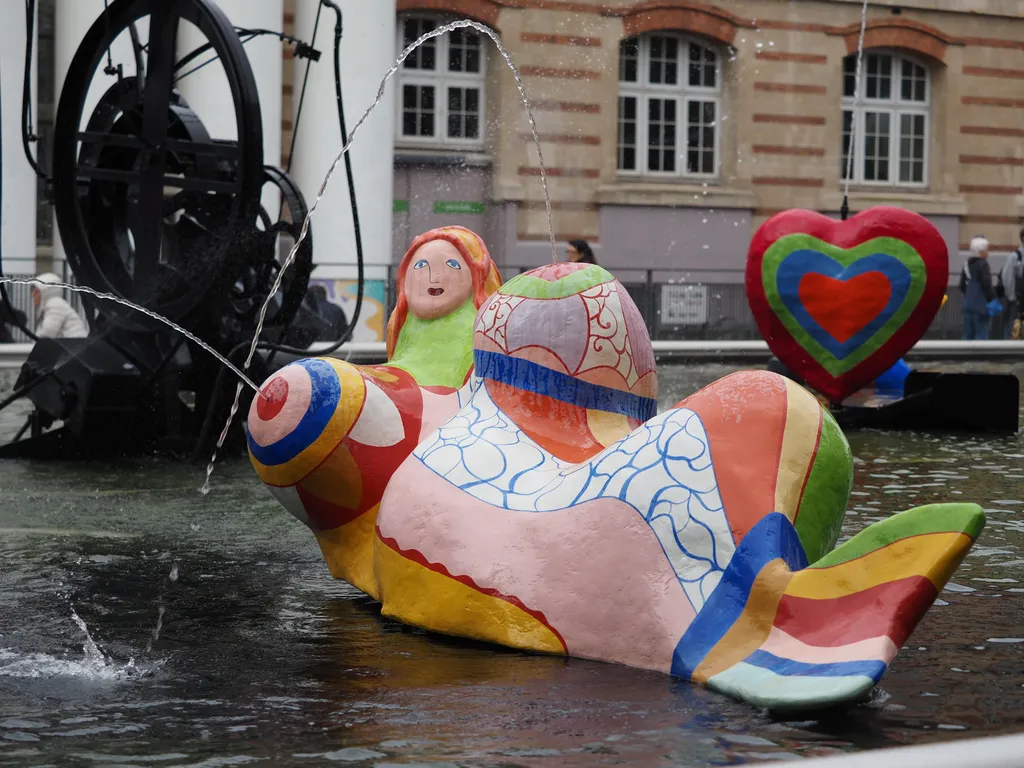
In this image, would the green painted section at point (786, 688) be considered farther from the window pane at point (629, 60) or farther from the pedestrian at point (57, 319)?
the window pane at point (629, 60)

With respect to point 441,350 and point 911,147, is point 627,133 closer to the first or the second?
point 911,147

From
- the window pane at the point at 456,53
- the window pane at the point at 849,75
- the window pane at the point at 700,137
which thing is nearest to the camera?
the window pane at the point at 456,53

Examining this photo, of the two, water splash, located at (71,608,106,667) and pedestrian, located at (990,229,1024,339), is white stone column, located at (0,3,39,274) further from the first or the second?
water splash, located at (71,608,106,667)

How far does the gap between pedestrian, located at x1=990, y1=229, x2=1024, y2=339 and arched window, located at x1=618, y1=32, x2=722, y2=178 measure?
6.55 metres

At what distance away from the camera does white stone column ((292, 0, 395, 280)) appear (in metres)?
20.6

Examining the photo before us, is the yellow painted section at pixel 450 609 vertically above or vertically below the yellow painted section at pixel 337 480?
below

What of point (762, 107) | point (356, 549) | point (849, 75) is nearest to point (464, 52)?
point (762, 107)

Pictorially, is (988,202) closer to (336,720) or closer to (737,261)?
(737,261)

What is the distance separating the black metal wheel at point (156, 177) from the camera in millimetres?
8375

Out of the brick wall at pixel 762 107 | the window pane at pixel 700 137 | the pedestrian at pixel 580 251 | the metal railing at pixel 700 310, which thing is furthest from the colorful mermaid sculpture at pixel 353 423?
the window pane at pixel 700 137

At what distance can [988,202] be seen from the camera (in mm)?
28703

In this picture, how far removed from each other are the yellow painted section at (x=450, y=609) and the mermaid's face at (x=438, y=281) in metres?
1.05

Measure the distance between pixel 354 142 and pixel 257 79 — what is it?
5.27 feet

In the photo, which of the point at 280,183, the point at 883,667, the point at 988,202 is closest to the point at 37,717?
the point at 883,667
